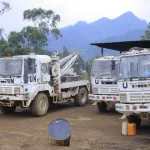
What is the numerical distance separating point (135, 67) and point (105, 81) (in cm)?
Answer: 361

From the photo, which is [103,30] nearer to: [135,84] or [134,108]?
[135,84]

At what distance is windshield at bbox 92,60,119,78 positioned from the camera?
1285cm

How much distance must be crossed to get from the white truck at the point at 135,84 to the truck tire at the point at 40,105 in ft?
14.2

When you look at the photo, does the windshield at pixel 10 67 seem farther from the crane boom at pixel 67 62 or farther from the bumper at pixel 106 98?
the crane boom at pixel 67 62

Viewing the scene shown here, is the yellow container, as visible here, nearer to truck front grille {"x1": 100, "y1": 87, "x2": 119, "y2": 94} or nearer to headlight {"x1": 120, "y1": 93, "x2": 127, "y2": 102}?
headlight {"x1": 120, "y1": 93, "x2": 127, "y2": 102}

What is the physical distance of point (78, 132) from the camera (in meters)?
9.73

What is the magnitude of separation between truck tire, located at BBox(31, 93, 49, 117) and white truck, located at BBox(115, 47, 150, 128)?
14.2 feet

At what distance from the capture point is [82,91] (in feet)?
53.3

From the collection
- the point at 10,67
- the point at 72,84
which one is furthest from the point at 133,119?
the point at 72,84

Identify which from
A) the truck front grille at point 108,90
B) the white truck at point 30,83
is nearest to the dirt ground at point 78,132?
the white truck at point 30,83

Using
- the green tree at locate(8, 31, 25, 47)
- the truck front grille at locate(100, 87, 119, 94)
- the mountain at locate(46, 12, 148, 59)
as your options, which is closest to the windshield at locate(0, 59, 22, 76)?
the truck front grille at locate(100, 87, 119, 94)

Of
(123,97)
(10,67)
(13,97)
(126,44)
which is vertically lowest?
(13,97)

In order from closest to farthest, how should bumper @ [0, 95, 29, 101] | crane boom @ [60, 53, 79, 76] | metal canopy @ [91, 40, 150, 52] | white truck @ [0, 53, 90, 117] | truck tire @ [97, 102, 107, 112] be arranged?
bumper @ [0, 95, 29, 101] < white truck @ [0, 53, 90, 117] < metal canopy @ [91, 40, 150, 52] < truck tire @ [97, 102, 107, 112] < crane boom @ [60, 53, 79, 76]

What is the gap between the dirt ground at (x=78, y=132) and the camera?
800 cm
